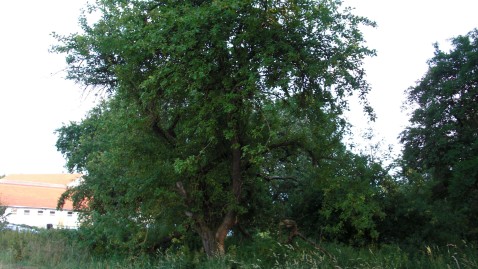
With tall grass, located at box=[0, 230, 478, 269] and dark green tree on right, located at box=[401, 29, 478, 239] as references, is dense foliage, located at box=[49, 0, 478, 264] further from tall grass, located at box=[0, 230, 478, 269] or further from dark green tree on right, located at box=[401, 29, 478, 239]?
dark green tree on right, located at box=[401, 29, 478, 239]

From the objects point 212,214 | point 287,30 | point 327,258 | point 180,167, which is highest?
point 287,30

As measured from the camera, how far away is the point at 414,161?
84.4 feet

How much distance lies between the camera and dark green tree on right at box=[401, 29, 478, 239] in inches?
853

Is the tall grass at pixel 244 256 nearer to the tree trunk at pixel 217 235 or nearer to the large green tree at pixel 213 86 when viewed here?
the tree trunk at pixel 217 235

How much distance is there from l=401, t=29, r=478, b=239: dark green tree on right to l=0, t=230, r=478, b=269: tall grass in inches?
251

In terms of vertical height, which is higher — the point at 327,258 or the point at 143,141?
the point at 143,141

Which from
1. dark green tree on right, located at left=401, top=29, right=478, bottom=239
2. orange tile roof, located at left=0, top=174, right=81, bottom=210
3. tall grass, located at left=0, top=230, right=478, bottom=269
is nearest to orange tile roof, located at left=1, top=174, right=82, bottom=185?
orange tile roof, located at left=0, top=174, right=81, bottom=210

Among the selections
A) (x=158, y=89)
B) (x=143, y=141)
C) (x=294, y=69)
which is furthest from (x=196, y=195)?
(x=294, y=69)

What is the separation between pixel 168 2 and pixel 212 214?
645cm

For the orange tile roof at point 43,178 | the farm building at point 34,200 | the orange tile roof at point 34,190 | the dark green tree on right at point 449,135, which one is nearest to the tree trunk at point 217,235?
the dark green tree on right at point 449,135

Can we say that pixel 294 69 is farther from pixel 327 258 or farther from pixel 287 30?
pixel 327 258

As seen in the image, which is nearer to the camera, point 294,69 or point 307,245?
point 294,69

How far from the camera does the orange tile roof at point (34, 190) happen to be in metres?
57.4

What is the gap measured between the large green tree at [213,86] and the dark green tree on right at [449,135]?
33.7ft
